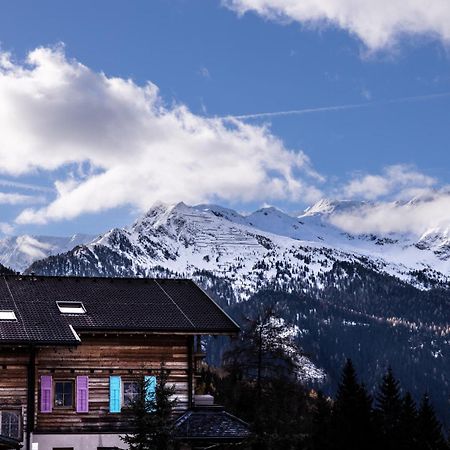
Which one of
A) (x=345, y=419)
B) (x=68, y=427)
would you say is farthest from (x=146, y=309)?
(x=345, y=419)

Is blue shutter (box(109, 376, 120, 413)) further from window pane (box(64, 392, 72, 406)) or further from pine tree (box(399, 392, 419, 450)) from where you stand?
pine tree (box(399, 392, 419, 450))

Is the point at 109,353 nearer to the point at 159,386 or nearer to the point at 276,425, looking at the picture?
the point at 159,386

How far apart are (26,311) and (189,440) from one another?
941 centimetres

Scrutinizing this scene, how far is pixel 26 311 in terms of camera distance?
4369 cm

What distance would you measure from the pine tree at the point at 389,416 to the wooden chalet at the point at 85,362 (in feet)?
57.6

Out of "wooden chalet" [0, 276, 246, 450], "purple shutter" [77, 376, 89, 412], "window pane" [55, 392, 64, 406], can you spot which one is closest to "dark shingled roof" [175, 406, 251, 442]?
"wooden chalet" [0, 276, 246, 450]

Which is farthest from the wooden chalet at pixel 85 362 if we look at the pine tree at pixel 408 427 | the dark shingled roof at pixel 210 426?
the pine tree at pixel 408 427

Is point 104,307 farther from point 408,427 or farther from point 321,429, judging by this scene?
point 408,427

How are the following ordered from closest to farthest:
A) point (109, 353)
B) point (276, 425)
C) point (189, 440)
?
point (189, 440) < point (109, 353) < point (276, 425)

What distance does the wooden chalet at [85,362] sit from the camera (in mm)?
41281

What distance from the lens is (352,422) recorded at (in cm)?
5747

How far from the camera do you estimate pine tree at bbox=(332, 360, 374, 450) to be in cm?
5606

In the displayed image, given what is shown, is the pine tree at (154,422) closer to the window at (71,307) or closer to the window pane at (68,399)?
the window pane at (68,399)

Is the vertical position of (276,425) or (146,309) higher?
(146,309)
